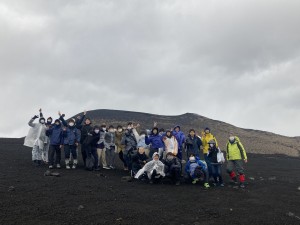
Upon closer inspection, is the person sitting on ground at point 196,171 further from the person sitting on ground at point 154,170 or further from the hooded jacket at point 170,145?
the person sitting on ground at point 154,170

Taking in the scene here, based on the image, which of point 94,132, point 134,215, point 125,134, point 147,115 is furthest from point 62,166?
point 147,115

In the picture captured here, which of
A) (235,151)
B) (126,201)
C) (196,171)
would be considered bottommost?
(126,201)

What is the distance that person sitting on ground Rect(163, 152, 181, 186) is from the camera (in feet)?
45.0

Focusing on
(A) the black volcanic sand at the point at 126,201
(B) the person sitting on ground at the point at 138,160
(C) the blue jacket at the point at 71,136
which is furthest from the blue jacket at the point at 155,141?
(C) the blue jacket at the point at 71,136

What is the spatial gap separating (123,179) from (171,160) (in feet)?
7.18

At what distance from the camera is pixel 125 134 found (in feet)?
50.9

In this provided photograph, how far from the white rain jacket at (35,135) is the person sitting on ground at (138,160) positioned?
15.3 ft

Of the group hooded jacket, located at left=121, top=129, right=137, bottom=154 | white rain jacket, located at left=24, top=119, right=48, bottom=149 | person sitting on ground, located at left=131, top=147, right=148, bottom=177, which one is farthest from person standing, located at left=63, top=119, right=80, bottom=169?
person sitting on ground, located at left=131, top=147, right=148, bottom=177

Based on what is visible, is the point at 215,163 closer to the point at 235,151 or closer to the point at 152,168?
the point at 235,151

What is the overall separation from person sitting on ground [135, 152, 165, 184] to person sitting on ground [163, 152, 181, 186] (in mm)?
300

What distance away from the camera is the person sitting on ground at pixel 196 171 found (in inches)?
552

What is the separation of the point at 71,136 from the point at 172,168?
195 inches

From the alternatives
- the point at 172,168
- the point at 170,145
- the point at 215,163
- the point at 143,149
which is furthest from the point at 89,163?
the point at 215,163

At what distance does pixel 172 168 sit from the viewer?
44.9 feet
